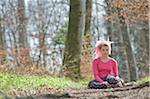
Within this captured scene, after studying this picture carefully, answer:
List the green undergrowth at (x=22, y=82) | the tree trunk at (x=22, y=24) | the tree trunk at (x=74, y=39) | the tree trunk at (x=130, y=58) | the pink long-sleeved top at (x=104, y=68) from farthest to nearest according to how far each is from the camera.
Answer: the tree trunk at (x=22, y=24) < the tree trunk at (x=130, y=58) < the tree trunk at (x=74, y=39) < the pink long-sleeved top at (x=104, y=68) < the green undergrowth at (x=22, y=82)

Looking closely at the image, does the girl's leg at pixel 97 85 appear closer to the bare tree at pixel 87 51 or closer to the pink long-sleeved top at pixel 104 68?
the pink long-sleeved top at pixel 104 68

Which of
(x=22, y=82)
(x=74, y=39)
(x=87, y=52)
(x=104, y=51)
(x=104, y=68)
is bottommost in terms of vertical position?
(x=87, y=52)

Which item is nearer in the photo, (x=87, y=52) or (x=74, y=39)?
(x=74, y=39)

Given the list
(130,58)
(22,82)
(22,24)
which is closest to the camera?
(22,82)

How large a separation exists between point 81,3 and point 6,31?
16738 mm

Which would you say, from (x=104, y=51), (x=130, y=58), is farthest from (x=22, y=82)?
(x=130, y=58)

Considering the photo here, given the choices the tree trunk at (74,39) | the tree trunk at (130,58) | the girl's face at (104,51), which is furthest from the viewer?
the tree trunk at (130,58)

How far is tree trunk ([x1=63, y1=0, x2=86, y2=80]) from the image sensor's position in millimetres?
15453

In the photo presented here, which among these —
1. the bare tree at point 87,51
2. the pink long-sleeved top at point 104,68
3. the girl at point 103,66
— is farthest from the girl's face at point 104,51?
the bare tree at point 87,51

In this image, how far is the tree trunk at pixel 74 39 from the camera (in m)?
15.5

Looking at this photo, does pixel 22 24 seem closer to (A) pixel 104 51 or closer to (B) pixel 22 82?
(B) pixel 22 82

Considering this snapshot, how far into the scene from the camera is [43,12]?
112 feet

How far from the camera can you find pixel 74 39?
15.7 metres


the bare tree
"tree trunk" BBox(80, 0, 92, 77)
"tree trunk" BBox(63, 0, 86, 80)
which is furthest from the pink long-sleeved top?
the bare tree
